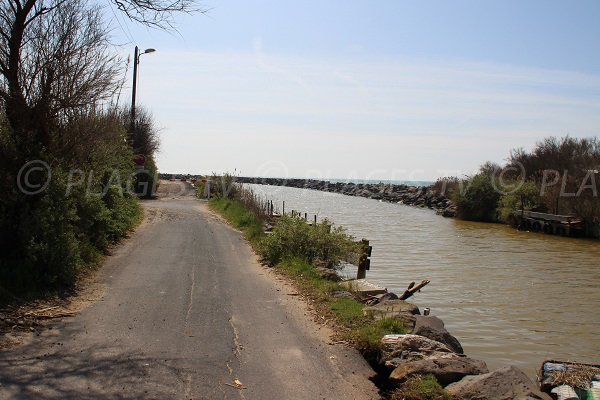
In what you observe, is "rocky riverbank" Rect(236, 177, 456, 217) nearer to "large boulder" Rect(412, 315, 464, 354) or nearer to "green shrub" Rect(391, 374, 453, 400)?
"large boulder" Rect(412, 315, 464, 354)

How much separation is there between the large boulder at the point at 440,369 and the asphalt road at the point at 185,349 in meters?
0.39

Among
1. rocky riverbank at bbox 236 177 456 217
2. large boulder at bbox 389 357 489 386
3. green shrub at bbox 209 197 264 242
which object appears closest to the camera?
large boulder at bbox 389 357 489 386

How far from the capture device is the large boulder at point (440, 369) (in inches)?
266

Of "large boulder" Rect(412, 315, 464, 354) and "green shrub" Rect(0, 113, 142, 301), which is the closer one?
"large boulder" Rect(412, 315, 464, 354)

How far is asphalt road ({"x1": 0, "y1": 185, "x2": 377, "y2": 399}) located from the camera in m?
6.08

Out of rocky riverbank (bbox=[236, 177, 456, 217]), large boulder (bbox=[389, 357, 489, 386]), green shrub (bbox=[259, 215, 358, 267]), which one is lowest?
large boulder (bbox=[389, 357, 489, 386])

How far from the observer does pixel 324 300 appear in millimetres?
10672

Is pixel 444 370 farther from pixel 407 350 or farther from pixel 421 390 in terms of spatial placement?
pixel 407 350

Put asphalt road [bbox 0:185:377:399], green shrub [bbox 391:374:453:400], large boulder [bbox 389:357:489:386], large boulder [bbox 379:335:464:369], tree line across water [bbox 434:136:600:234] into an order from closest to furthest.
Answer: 1. asphalt road [bbox 0:185:377:399]
2. green shrub [bbox 391:374:453:400]
3. large boulder [bbox 389:357:489:386]
4. large boulder [bbox 379:335:464:369]
5. tree line across water [bbox 434:136:600:234]

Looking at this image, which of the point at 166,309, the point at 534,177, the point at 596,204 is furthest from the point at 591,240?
the point at 166,309
